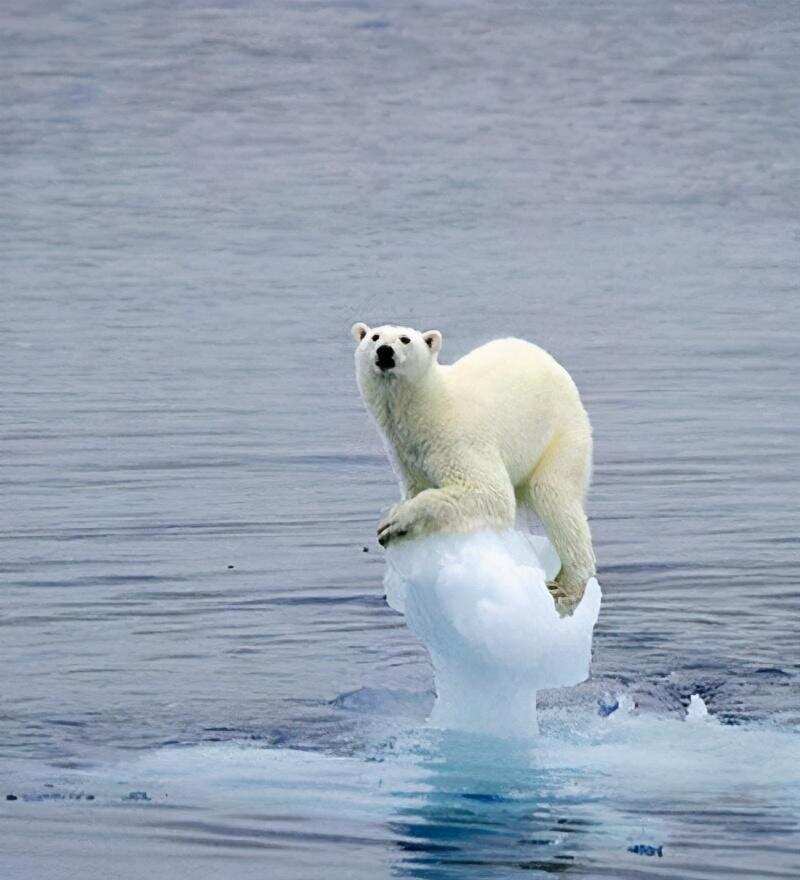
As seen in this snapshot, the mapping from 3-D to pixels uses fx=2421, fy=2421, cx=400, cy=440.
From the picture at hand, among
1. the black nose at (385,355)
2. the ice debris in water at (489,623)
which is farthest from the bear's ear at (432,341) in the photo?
the ice debris in water at (489,623)

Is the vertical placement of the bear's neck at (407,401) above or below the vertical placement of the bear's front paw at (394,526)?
above

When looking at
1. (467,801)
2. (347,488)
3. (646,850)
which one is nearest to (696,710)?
(467,801)

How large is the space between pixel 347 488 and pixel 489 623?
186 inches

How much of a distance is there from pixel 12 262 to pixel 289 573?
12056 mm

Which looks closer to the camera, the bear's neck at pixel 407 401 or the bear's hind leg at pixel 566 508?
the bear's neck at pixel 407 401

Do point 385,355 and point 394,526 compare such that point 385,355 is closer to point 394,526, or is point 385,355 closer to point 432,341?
point 432,341

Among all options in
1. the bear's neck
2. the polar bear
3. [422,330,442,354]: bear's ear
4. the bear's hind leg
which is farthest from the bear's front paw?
the bear's hind leg

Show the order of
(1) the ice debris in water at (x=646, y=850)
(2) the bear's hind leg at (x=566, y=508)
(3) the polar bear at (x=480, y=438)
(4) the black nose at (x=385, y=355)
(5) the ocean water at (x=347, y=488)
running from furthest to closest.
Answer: (2) the bear's hind leg at (x=566, y=508)
(3) the polar bear at (x=480, y=438)
(4) the black nose at (x=385, y=355)
(5) the ocean water at (x=347, y=488)
(1) the ice debris in water at (x=646, y=850)

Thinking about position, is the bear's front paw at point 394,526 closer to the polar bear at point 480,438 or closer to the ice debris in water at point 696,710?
the polar bear at point 480,438

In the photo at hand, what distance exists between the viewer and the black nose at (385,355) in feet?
29.2

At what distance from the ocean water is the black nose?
150 centimetres

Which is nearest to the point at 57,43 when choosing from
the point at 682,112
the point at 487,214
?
the point at 682,112

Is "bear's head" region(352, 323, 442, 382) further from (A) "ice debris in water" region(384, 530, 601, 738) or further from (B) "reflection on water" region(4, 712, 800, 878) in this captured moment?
(B) "reflection on water" region(4, 712, 800, 878)

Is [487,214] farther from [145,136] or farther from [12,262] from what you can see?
[145,136]
